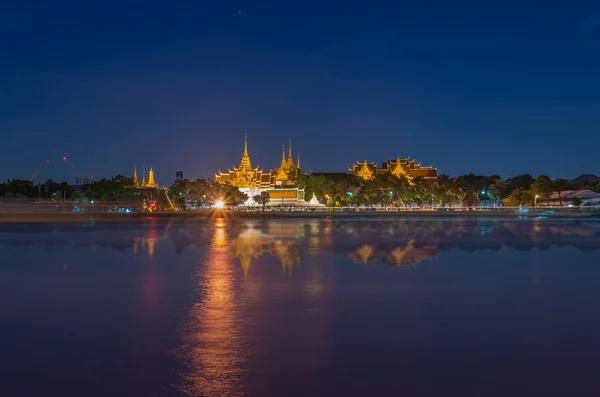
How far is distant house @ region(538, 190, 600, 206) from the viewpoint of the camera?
86312 mm

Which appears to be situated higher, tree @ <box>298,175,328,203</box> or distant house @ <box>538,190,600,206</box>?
tree @ <box>298,175,328,203</box>

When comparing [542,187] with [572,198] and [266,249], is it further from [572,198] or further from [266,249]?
[266,249]

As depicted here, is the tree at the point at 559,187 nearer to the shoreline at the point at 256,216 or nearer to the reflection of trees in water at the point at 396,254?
the shoreline at the point at 256,216

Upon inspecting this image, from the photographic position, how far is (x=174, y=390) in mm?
7348

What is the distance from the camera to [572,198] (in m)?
87.9

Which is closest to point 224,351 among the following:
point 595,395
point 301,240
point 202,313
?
point 202,313

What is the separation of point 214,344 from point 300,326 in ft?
5.95

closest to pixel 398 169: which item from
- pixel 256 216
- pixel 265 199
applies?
pixel 265 199

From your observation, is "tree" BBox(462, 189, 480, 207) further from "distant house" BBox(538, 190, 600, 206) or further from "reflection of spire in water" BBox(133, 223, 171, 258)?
"reflection of spire in water" BBox(133, 223, 171, 258)

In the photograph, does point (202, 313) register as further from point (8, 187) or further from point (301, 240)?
point (8, 187)

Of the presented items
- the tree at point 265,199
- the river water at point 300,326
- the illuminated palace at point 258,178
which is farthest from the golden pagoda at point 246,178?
the river water at point 300,326

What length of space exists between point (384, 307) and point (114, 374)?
591cm

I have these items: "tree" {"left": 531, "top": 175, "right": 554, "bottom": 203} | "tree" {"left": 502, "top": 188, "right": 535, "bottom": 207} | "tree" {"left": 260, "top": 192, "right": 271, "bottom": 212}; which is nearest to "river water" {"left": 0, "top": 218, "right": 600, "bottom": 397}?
"tree" {"left": 260, "top": 192, "right": 271, "bottom": 212}

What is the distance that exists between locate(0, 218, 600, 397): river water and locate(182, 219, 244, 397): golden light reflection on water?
1.3 inches
